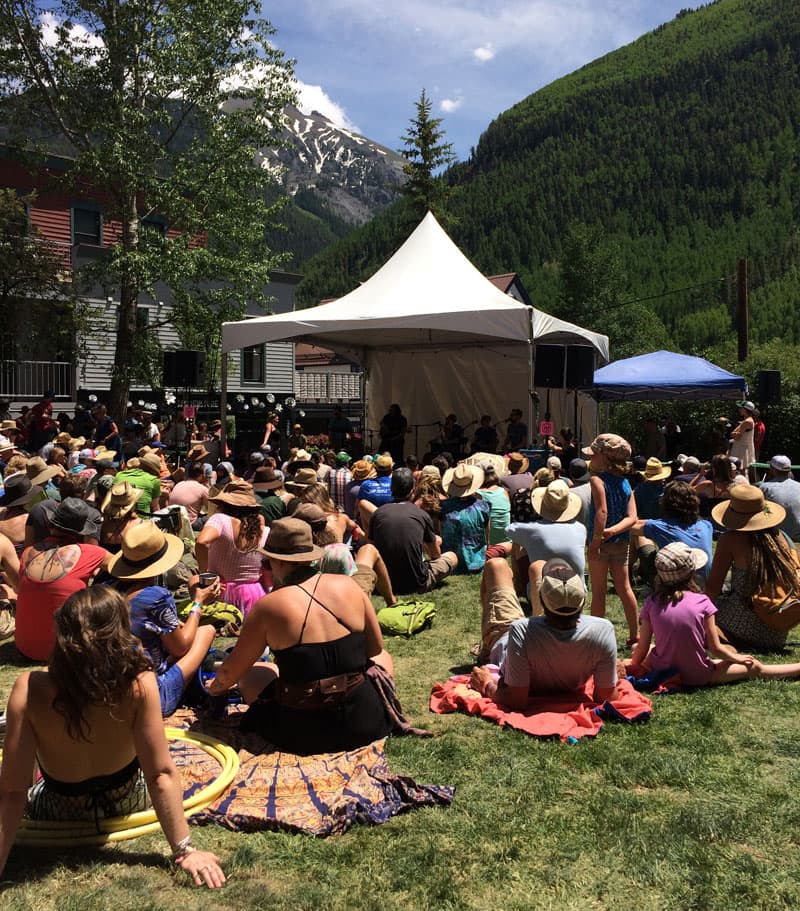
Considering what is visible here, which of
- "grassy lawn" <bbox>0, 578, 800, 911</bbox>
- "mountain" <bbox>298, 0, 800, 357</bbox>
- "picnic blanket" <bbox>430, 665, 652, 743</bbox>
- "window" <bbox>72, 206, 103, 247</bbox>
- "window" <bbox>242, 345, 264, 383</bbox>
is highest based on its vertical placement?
"mountain" <bbox>298, 0, 800, 357</bbox>

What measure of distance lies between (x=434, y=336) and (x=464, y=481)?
1016 cm

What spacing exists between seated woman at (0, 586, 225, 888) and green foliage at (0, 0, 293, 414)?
1658 cm

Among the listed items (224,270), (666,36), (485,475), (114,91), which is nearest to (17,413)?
(224,270)

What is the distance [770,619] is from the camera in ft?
16.9

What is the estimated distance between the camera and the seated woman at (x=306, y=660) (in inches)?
130

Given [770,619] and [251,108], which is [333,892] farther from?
[251,108]

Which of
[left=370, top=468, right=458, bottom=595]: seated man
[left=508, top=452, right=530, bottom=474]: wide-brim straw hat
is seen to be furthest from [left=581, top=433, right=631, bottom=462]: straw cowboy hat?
[left=508, top=452, right=530, bottom=474]: wide-brim straw hat

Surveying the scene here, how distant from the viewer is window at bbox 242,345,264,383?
28031 mm

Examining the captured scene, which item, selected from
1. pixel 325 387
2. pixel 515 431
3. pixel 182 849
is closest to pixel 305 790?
pixel 182 849

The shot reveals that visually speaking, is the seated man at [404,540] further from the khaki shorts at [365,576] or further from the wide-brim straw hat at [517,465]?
the wide-brim straw hat at [517,465]

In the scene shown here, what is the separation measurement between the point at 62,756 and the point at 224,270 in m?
17.7

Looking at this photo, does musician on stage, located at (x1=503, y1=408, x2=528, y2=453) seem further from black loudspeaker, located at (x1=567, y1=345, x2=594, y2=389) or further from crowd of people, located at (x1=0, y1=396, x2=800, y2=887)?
crowd of people, located at (x1=0, y1=396, x2=800, y2=887)

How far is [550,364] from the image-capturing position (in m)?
12.9

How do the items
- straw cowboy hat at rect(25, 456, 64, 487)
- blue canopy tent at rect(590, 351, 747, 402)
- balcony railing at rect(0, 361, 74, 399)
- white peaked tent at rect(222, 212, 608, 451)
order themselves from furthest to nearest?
1. balcony railing at rect(0, 361, 74, 399)
2. blue canopy tent at rect(590, 351, 747, 402)
3. white peaked tent at rect(222, 212, 608, 451)
4. straw cowboy hat at rect(25, 456, 64, 487)
